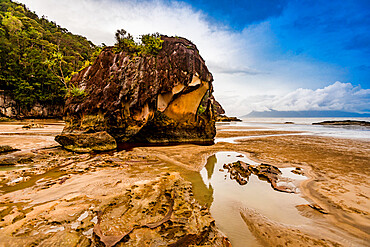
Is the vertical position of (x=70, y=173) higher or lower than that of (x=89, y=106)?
lower

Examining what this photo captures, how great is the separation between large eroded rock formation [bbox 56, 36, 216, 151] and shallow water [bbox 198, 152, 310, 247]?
7.58 meters

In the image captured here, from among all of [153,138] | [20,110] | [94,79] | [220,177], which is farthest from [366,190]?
[20,110]

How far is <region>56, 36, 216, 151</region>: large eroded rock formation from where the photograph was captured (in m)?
11.1

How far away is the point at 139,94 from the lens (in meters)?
11.2

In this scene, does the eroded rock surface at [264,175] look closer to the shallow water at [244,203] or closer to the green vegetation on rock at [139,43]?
the shallow water at [244,203]

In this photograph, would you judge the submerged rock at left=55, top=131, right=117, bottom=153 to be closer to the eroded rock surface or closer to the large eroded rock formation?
the large eroded rock formation

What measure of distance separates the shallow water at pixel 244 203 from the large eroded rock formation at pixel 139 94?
24.9ft

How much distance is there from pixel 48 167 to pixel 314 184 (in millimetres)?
9377

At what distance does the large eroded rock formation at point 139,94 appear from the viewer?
1111 centimetres

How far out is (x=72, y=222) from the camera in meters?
2.56

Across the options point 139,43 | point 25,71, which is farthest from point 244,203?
point 25,71

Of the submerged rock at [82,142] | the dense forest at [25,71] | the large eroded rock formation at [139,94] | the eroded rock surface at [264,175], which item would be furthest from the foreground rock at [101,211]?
the dense forest at [25,71]

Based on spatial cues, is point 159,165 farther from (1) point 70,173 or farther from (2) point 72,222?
(2) point 72,222

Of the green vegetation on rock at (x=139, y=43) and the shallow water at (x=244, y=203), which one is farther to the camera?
the green vegetation on rock at (x=139, y=43)
